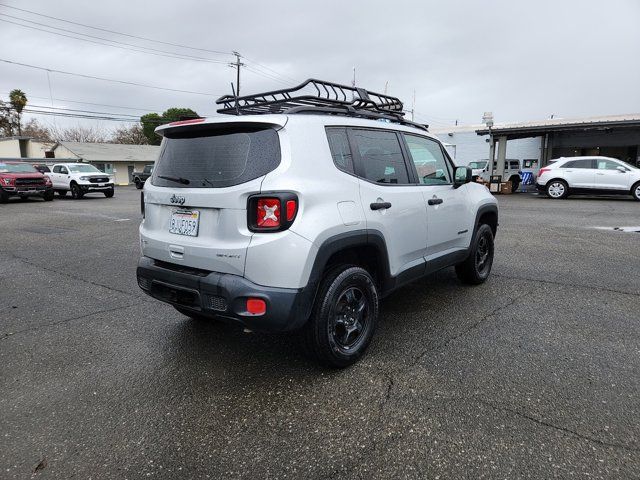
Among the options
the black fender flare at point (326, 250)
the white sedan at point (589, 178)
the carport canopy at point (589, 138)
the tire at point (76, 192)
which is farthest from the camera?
the carport canopy at point (589, 138)

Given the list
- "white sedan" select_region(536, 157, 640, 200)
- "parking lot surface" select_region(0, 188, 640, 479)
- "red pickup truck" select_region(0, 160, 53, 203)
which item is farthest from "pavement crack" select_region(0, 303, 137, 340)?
"white sedan" select_region(536, 157, 640, 200)

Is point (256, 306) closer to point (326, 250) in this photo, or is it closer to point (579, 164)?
point (326, 250)

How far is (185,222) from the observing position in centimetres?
307

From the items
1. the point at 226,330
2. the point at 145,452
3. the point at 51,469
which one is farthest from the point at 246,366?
the point at 51,469

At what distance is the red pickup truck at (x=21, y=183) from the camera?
60.0 feet

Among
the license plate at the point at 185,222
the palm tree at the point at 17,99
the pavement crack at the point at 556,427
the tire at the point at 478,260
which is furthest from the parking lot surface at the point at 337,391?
the palm tree at the point at 17,99

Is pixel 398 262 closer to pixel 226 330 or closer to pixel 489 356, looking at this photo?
pixel 489 356

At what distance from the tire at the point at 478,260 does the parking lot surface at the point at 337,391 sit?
161 millimetres

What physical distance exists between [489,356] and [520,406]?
2.21ft

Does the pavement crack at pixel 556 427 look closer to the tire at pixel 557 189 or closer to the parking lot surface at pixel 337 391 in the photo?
the parking lot surface at pixel 337 391

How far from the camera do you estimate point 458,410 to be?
2.67m

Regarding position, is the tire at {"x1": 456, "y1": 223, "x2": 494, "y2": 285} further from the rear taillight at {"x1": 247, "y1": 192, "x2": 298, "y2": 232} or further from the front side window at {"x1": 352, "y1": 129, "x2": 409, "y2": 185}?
the rear taillight at {"x1": 247, "y1": 192, "x2": 298, "y2": 232}

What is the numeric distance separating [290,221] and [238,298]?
583mm

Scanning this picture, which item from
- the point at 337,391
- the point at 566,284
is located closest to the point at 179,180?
the point at 337,391
